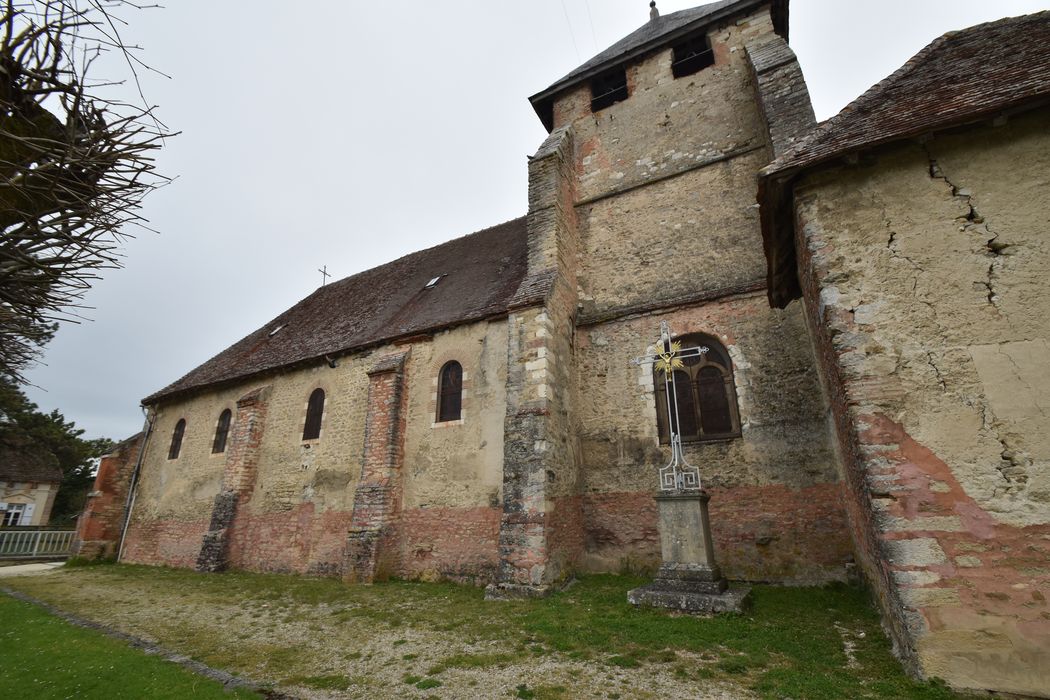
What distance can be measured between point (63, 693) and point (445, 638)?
11.5 ft

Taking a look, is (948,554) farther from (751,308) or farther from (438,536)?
(438,536)

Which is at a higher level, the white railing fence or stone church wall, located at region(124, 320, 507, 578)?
stone church wall, located at region(124, 320, 507, 578)

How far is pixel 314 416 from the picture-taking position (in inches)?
491

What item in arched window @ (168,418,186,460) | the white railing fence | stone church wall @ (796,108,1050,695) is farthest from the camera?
the white railing fence

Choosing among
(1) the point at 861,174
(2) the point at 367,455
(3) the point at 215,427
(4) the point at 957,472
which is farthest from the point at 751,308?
(3) the point at 215,427

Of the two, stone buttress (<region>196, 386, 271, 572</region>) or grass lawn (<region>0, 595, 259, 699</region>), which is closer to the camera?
grass lawn (<region>0, 595, 259, 699</region>)

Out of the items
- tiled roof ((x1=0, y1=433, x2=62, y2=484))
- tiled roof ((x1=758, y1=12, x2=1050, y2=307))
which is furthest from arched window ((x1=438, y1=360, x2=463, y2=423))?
tiled roof ((x1=0, y1=433, x2=62, y2=484))

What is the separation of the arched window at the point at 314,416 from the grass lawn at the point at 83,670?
19.6ft

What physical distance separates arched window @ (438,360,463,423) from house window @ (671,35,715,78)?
9139mm

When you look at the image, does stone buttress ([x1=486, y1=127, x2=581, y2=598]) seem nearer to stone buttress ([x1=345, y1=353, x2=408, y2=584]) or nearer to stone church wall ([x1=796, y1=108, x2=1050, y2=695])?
stone buttress ([x1=345, y1=353, x2=408, y2=584])

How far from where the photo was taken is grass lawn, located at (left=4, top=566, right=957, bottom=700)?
425 cm

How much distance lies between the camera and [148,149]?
3.13m

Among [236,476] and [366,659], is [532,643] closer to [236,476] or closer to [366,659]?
[366,659]

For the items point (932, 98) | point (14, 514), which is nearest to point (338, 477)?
point (932, 98)
